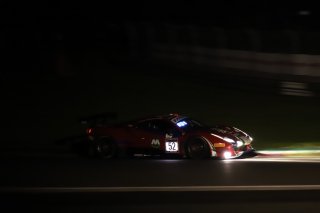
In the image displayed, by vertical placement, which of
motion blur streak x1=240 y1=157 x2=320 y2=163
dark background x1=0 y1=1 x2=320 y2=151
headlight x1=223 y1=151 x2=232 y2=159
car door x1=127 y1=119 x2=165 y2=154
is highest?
dark background x1=0 y1=1 x2=320 y2=151

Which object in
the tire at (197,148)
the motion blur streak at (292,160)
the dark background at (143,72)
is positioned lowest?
the motion blur streak at (292,160)

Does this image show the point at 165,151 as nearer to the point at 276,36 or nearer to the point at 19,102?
the point at 19,102

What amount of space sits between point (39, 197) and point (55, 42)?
5808cm

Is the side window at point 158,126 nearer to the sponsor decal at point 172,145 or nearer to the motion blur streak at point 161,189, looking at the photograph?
the sponsor decal at point 172,145

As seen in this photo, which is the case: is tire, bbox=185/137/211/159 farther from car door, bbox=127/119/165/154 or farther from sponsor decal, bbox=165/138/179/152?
car door, bbox=127/119/165/154

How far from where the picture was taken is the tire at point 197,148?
47.6 ft

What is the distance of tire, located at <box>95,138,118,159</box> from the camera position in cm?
1554

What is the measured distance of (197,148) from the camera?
48.0ft

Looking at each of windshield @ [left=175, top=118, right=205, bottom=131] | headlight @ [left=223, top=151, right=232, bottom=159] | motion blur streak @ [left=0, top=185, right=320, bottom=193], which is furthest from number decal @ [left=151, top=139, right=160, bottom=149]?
motion blur streak @ [left=0, top=185, right=320, bottom=193]

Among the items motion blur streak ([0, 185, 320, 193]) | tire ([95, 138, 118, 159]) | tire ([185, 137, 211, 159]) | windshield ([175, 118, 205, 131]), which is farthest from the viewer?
tire ([95, 138, 118, 159])

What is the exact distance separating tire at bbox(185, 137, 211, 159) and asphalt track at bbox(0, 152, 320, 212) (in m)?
0.31

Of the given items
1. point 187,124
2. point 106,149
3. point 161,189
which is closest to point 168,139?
point 187,124

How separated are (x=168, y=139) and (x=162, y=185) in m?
3.68

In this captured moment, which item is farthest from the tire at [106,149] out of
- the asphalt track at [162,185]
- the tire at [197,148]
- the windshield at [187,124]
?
the tire at [197,148]
